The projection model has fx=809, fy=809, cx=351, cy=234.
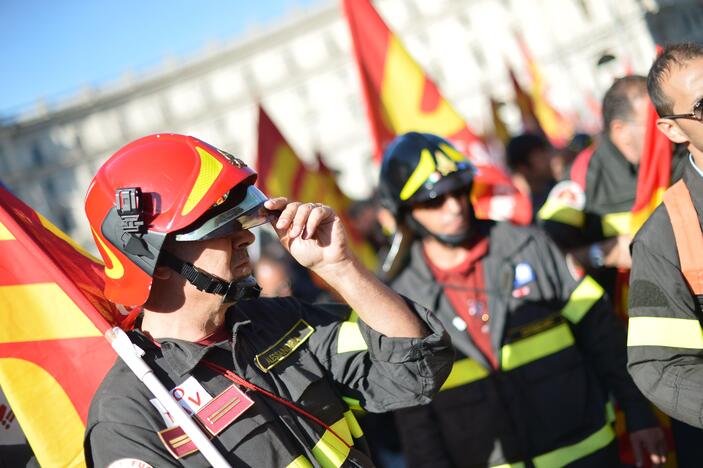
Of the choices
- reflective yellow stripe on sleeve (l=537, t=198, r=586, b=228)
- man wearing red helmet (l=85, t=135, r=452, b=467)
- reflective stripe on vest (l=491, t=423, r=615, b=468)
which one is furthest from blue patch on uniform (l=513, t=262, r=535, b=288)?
man wearing red helmet (l=85, t=135, r=452, b=467)

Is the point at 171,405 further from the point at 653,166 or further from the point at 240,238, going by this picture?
the point at 653,166

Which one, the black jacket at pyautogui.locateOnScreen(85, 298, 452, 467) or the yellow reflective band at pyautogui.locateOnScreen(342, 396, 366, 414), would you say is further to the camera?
the yellow reflective band at pyautogui.locateOnScreen(342, 396, 366, 414)

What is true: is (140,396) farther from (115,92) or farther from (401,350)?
(115,92)

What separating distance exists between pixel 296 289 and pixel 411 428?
2.97 m

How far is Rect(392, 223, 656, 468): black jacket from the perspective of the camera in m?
3.38

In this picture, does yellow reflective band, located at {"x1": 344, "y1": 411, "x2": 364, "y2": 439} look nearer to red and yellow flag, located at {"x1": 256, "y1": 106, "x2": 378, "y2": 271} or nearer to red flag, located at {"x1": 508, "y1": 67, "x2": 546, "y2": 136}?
red and yellow flag, located at {"x1": 256, "y1": 106, "x2": 378, "y2": 271}

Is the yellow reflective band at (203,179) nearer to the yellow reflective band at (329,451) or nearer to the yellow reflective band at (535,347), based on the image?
the yellow reflective band at (329,451)

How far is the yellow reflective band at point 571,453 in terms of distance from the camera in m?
3.34

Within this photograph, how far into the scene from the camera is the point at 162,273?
99.1 inches

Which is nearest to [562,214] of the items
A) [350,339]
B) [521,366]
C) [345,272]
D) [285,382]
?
[521,366]

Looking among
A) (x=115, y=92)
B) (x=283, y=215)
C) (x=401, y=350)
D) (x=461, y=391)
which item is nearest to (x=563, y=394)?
(x=461, y=391)

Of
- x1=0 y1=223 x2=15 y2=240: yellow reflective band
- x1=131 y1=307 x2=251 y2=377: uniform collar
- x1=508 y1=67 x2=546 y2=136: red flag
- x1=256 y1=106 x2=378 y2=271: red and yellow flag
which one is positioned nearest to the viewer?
x1=131 y1=307 x2=251 y2=377: uniform collar

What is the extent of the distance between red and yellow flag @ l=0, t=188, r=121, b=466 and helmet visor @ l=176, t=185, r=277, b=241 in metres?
0.48

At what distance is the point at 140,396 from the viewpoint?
2.28 metres
